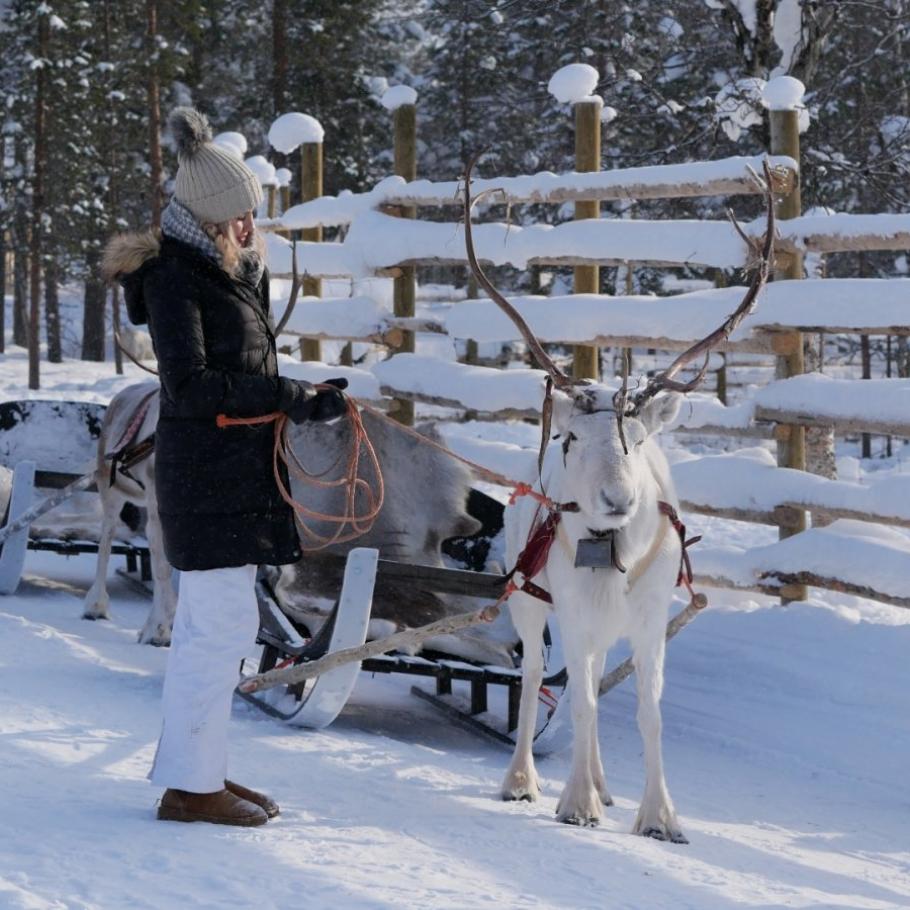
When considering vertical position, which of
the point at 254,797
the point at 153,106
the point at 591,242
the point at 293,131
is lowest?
the point at 254,797

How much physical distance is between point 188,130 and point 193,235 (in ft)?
1.38

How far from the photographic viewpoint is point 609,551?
4.45 m

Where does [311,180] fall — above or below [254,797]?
above

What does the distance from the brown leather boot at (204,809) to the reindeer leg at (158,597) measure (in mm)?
2988

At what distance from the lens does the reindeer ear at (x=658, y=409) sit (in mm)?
4438

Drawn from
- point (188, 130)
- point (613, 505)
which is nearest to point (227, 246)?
point (188, 130)

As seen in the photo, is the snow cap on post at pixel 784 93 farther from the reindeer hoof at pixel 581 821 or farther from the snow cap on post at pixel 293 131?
the snow cap on post at pixel 293 131

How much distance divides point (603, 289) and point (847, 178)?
6.06 meters

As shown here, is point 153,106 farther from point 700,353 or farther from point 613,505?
point 613,505

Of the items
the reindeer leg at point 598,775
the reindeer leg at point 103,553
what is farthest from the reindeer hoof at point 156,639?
the reindeer leg at point 598,775

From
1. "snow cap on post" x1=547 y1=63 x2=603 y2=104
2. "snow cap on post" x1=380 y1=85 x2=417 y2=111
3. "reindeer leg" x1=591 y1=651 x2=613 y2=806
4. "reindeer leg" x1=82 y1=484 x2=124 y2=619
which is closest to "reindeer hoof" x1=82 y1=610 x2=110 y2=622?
"reindeer leg" x1=82 y1=484 x2=124 y2=619

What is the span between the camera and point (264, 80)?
30.5m

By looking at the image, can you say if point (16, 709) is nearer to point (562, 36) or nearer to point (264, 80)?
point (562, 36)

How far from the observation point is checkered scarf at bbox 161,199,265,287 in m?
3.86
